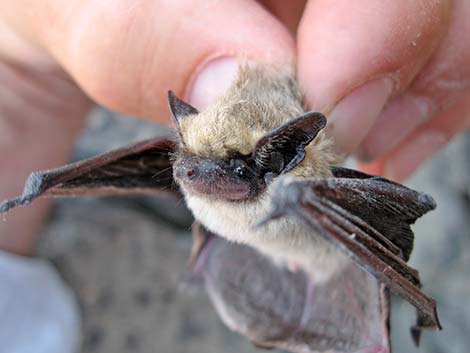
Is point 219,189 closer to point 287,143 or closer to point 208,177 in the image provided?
point 208,177

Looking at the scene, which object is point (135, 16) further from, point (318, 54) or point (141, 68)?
point (318, 54)

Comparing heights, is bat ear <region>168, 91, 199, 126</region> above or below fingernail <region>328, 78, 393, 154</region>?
below

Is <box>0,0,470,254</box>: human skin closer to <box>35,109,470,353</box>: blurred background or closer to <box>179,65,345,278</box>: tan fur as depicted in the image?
<box>179,65,345,278</box>: tan fur

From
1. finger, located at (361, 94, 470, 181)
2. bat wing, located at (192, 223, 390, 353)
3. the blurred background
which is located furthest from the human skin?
the blurred background

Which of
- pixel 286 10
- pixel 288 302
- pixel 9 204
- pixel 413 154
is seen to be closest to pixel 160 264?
pixel 288 302

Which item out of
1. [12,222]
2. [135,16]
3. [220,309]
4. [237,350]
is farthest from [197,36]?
[237,350]
